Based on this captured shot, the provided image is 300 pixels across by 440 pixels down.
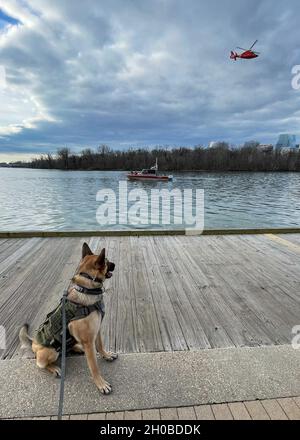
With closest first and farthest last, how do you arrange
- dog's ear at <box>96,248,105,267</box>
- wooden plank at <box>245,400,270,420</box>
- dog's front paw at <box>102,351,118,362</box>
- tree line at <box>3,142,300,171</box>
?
wooden plank at <box>245,400,270,420</box> < dog's ear at <box>96,248,105,267</box> < dog's front paw at <box>102,351,118,362</box> < tree line at <box>3,142,300,171</box>

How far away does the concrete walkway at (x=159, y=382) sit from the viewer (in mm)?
1696

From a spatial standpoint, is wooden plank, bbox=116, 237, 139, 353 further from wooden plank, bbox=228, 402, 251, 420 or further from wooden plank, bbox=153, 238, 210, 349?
wooden plank, bbox=228, 402, 251, 420

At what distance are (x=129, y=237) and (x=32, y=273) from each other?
2.40 metres

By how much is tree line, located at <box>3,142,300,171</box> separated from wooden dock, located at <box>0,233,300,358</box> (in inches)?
2815

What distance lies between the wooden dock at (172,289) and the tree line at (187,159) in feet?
235

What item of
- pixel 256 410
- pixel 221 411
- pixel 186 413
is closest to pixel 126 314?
pixel 186 413

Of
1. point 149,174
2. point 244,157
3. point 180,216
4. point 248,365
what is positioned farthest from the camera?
point 244,157

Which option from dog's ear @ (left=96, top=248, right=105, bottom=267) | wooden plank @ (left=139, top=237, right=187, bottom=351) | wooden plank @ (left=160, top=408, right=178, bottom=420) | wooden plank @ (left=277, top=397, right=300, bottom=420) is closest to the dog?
dog's ear @ (left=96, top=248, right=105, bottom=267)

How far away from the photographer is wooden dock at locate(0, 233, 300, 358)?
96.9 inches

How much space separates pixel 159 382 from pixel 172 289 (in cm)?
153

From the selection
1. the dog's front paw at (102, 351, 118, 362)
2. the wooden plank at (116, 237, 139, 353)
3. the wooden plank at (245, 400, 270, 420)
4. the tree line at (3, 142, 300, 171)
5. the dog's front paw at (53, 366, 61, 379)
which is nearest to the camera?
the wooden plank at (245, 400, 270, 420)

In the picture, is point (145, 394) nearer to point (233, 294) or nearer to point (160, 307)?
point (160, 307)

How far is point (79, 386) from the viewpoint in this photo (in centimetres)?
184
